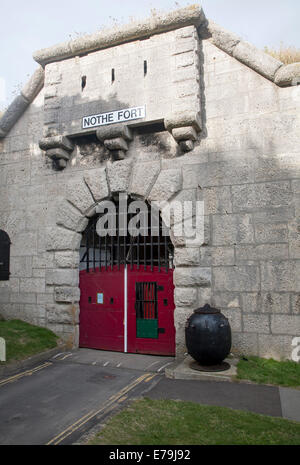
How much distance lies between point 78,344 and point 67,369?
1461 mm

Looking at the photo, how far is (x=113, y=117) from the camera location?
7.26m

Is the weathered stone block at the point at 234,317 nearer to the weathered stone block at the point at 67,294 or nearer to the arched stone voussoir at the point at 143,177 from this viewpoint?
the arched stone voussoir at the point at 143,177

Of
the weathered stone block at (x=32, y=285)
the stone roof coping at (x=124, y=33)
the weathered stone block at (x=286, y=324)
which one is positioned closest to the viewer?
the weathered stone block at (x=286, y=324)

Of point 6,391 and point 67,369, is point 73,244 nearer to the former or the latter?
point 67,369

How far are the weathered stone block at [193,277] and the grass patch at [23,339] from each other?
307 cm

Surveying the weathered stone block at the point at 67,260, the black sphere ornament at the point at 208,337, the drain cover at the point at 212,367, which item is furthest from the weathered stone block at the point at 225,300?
the weathered stone block at the point at 67,260

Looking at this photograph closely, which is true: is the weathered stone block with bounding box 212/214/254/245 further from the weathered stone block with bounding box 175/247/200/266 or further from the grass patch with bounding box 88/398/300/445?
the grass patch with bounding box 88/398/300/445

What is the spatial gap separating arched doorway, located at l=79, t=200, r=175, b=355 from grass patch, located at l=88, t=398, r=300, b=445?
2.73 meters

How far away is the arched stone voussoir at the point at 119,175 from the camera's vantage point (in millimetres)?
7180

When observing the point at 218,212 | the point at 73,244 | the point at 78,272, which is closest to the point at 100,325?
the point at 78,272

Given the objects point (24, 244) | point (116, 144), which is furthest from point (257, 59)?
point (24, 244)

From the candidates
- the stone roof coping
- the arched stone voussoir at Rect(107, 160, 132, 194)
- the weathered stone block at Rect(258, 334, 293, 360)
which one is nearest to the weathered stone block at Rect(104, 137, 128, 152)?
the arched stone voussoir at Rect(107, 160, 132, 194)
